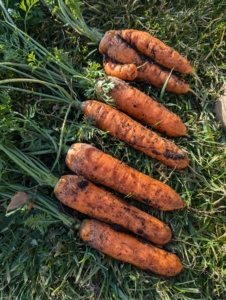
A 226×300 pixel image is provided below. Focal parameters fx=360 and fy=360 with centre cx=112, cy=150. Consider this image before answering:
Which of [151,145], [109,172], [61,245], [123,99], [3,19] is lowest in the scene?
[61,245]

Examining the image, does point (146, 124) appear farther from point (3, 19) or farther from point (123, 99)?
point (3, 19)

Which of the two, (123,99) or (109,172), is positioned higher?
(123,99)

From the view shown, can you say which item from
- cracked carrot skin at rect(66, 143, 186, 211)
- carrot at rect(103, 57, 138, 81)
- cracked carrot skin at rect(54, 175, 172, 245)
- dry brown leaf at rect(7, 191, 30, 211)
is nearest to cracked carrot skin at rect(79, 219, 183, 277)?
cracked carrot skin at rect(54, 175, 172, 245)

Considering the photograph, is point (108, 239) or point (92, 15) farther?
point (92, 15)

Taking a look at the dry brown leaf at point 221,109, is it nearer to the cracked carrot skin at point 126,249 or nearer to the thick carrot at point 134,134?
the thick carrot at point 134,134

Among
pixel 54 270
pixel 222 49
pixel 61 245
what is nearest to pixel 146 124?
pixel 222 49
